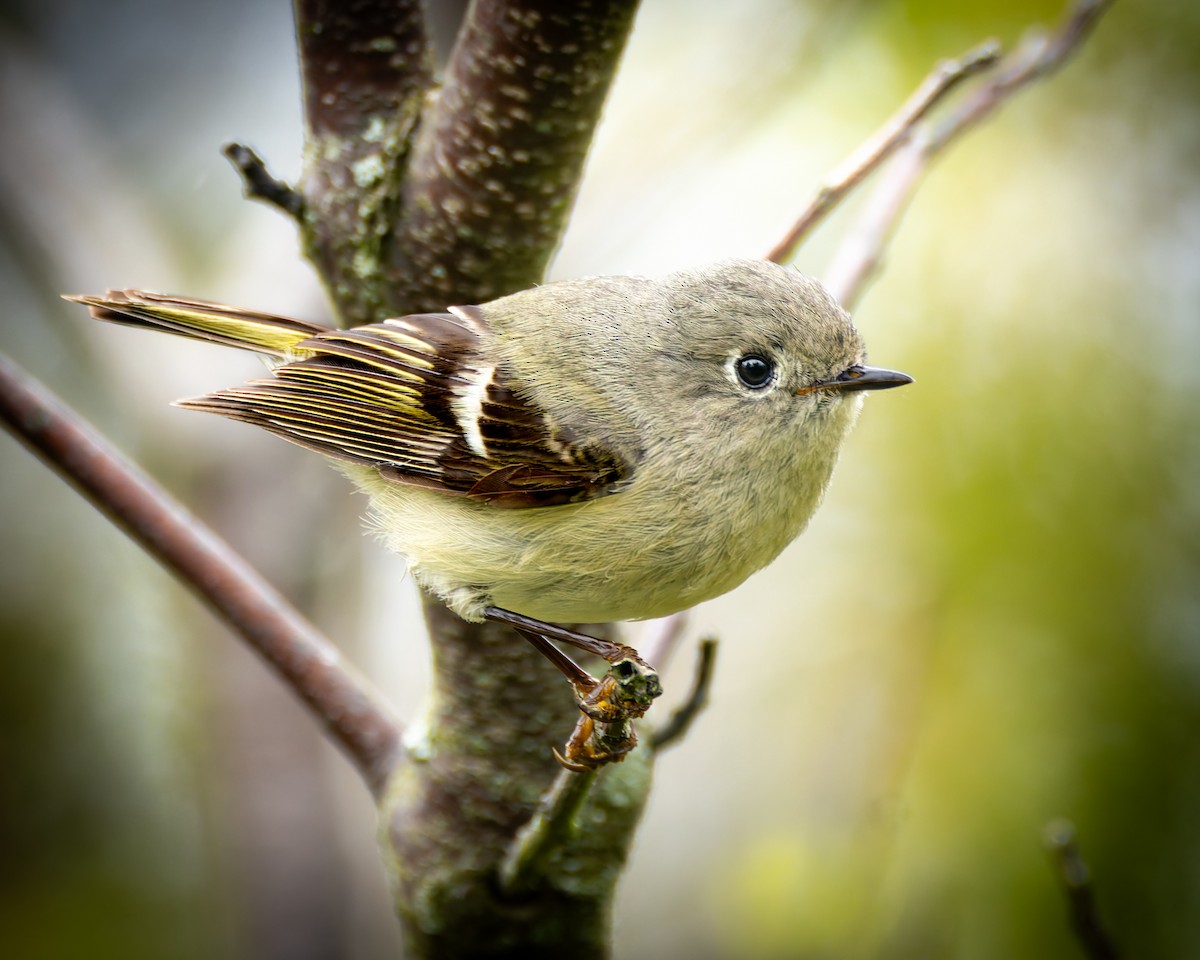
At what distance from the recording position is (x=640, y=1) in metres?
1.46

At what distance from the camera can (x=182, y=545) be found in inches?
72.5

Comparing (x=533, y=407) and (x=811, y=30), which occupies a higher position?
(x=811, y=30)

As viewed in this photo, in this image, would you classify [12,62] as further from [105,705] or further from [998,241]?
[998,241]

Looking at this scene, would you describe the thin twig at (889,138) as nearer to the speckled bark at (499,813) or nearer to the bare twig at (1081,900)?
the speckled bark at (499,813)

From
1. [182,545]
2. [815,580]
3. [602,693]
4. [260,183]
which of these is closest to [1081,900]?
[602,693]

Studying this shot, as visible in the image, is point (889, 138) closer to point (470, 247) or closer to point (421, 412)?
point (470, 247)

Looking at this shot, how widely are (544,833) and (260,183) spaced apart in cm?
108

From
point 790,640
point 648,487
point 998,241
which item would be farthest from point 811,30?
point 648,487

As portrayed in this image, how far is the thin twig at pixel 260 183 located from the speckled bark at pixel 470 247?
1.1 inches

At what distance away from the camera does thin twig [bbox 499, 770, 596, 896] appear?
148cm

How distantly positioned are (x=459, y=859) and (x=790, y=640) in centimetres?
193

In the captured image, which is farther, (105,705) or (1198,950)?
(105,705)

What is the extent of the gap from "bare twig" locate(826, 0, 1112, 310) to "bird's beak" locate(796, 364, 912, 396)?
294 mm

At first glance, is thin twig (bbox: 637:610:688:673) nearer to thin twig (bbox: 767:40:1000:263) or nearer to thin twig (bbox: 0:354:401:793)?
thin twig (bbox: 0:354:401:793)
